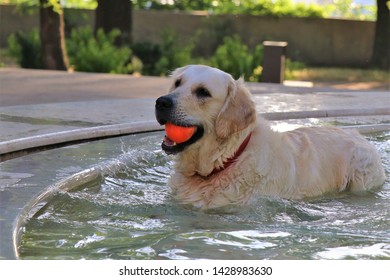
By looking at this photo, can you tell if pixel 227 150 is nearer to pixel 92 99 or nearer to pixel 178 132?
pixel 178 132

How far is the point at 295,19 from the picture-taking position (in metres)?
29.2

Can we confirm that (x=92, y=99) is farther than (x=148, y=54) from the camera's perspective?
No

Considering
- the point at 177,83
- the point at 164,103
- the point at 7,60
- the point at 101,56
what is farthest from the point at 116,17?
the point at 164,103

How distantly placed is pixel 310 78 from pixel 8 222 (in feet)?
66.9

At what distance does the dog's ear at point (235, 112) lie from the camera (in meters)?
6.54

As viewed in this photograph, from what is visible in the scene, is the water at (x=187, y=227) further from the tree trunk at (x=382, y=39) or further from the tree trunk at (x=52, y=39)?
the tree trunk at (x=382, y=39)

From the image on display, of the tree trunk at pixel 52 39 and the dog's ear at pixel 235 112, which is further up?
the dog's ear at pixel 235 112

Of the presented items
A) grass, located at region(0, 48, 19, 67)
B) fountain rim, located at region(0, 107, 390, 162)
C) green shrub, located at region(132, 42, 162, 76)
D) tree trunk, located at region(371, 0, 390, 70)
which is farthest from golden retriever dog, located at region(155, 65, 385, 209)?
tree trunk, located at region(371, 0, 390, 70)

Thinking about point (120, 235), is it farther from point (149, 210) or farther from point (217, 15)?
point (217, 15)

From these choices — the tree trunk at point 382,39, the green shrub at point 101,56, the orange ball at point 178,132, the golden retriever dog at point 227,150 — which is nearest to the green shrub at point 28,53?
the green shrub at point 101,56

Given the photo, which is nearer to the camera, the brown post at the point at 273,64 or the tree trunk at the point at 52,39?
the brown post at the point at 273,64

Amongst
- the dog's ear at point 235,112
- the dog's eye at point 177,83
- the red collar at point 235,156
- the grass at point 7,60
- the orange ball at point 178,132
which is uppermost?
the dog's eye at point 177,83

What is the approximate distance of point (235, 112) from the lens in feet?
21.5

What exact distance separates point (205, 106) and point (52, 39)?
47.0 ft
